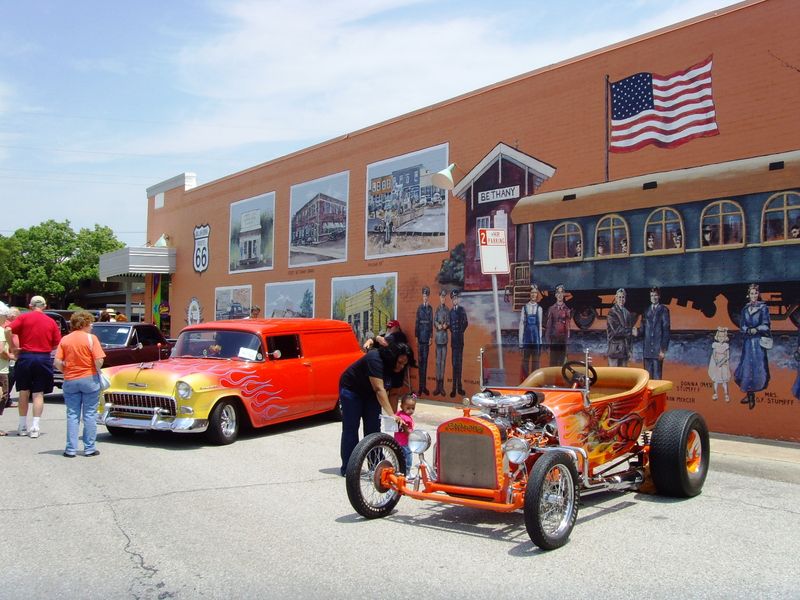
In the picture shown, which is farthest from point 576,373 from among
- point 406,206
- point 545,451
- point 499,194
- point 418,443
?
point 406,206

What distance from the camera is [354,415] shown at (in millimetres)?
7871

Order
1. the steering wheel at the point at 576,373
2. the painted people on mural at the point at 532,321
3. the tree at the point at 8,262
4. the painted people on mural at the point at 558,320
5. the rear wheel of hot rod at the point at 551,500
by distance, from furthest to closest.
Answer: the tree at the point at 8,262, the painted people on mural at the point at 532,321, the painted people on mural at the point at 558,320, the steering wheel at the point at 576,373, the rear wheel of hot rod at the point at 551,500

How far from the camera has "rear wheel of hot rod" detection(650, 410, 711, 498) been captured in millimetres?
6793

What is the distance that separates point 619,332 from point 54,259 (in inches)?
2033

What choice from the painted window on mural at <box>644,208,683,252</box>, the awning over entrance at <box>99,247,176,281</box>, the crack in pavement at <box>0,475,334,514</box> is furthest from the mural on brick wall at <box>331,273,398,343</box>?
the awning over entrance at <box>99,247,176,281</box>

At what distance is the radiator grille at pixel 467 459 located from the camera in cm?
573

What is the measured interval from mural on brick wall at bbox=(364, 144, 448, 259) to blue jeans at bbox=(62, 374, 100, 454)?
8520mm

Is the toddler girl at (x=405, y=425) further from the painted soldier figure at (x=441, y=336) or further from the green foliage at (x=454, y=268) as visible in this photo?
the painted soldier figure at (x=441, y=336)

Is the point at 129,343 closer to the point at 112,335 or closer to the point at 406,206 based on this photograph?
the point at 112,335

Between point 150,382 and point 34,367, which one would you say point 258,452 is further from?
point 34,367

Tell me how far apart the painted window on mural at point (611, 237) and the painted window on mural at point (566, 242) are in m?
0.37

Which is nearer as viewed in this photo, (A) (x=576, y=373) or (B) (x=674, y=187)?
(A) (x=576, y=373)

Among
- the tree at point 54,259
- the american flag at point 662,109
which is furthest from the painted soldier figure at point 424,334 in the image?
the tree at point 54,259

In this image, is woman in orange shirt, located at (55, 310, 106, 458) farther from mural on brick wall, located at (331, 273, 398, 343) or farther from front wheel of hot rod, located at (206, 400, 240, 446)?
mural on brick wall, located at (331, 273, 398, 343)
